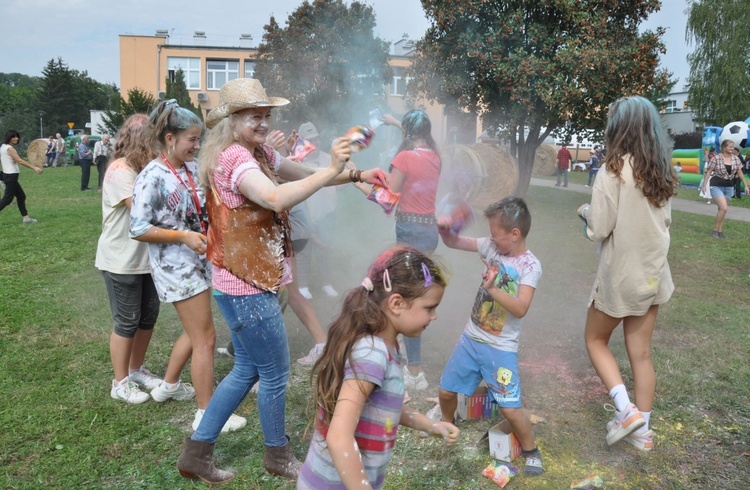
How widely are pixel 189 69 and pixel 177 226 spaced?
1523 inches

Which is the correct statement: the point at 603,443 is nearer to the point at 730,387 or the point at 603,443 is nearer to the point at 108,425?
the point at 730,387

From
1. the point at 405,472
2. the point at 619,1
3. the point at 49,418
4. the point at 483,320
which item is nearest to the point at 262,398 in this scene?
the point at 405,472

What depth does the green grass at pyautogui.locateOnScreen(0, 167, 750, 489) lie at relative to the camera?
9.11 ft

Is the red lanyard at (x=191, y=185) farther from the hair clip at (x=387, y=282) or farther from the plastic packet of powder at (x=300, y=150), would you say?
the hair clip at (x=387, y=282)

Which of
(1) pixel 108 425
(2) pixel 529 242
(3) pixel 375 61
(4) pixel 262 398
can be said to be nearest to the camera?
(4) pixel 262 398

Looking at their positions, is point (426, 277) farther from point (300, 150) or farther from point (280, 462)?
point (300, 150)

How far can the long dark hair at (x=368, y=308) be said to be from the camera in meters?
1.74

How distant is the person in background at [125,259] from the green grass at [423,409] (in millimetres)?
262

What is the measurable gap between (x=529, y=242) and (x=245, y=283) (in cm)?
701

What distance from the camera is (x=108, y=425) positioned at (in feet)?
10.6

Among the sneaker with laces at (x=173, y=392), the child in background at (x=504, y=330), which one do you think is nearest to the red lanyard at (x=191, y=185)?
the sneaker with laces at (x=173, y=392)

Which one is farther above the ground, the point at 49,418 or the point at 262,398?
the point at 262,398

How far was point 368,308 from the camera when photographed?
1.77 meters

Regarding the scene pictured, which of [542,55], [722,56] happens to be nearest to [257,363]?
[542,55]
